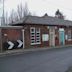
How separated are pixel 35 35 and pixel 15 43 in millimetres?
4549

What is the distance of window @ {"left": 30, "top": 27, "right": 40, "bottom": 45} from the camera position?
3185 cm

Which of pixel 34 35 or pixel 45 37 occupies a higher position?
pixel 34 35

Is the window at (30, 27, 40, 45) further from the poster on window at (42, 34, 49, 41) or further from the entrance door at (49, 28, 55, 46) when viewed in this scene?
the entrance door at (49, 28, 55, 46)

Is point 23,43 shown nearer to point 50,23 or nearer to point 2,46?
point 2,46

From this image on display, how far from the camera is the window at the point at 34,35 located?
31848 millimetres

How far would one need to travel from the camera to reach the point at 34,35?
3225cm

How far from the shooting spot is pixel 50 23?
35.3 meters

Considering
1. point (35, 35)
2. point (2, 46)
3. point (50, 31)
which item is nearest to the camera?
point (2, 46)

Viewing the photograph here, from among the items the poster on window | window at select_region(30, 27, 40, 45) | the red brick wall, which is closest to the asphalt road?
the red brick wall

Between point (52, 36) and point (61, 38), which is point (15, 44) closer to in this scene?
point (52, 36)

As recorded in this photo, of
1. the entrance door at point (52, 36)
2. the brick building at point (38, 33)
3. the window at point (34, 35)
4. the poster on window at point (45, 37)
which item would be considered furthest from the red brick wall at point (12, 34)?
the entrance door at point (52, 36)

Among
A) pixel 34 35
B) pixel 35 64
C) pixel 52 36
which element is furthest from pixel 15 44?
pixel 35 64

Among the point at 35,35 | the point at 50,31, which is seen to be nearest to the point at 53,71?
the point at 35,35

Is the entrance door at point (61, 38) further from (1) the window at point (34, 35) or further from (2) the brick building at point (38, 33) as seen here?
(1) the window at point (34, 35)
